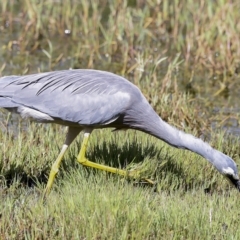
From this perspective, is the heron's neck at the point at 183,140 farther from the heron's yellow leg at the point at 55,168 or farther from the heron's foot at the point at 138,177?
the heron's yellow leg at the point at 55,168

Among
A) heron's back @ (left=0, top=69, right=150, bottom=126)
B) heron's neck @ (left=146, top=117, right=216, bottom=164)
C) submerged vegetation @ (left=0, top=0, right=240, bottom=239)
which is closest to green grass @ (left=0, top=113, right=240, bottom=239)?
submerged vegetation @ (left=0, top=0, right=240, bottom=239)

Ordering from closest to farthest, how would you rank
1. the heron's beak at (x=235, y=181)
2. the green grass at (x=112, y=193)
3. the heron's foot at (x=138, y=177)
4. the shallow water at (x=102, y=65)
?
the green grass at (x=112, y=193) → the heron's beak at (x=235, y=181) → the heron's foot at (x=138, y=177) → the shallow water at (x=102, y=65)

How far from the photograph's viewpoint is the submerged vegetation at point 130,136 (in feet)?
14.8

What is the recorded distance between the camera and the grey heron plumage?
559 centimetres

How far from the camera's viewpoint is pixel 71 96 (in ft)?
18.6

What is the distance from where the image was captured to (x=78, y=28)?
10.7 meters

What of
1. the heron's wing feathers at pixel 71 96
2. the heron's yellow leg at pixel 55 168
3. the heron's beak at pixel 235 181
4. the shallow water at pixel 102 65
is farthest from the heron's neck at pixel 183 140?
the shallow water at pixel 102 65

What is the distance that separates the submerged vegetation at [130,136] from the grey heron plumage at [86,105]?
0.27m

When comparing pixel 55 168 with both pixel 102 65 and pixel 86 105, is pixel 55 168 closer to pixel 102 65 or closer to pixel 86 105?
pixel 86 105

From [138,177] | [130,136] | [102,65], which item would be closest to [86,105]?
[138,177]

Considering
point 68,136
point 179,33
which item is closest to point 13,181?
point 68,136

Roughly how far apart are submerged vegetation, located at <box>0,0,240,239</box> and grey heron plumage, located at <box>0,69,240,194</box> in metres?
0.27

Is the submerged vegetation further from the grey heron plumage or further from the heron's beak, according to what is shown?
the grey heron plumage

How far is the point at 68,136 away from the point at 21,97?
1.50 ft
